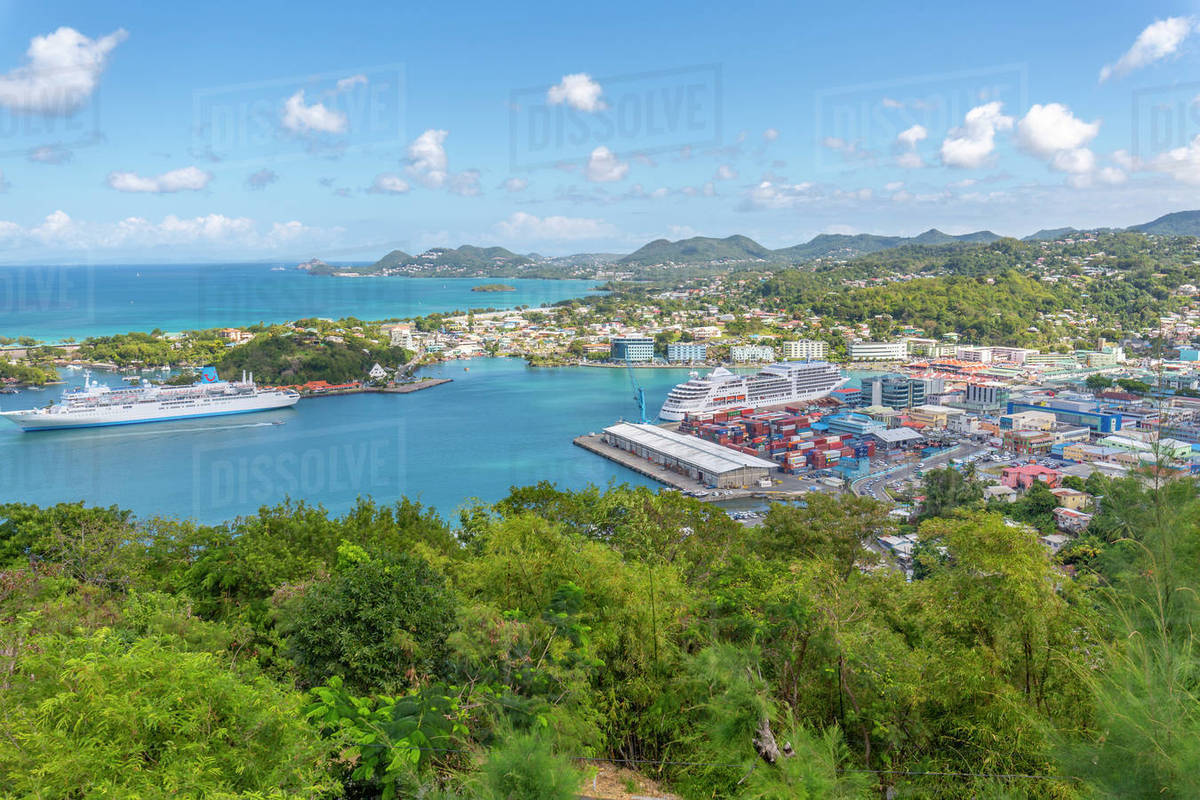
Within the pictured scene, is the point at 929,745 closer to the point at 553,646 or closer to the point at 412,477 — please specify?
the point at 553,646

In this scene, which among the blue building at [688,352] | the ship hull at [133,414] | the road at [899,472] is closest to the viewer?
the road at [899,472]

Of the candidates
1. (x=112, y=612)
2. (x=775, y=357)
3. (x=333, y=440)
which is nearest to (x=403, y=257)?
(x=775, y=357)

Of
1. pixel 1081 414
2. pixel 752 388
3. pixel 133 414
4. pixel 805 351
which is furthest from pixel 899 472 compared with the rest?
pixel 133 414

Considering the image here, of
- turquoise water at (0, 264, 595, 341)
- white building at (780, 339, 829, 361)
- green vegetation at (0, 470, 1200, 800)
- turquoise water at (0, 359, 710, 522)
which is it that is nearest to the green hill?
turquoise water at (0, 264, 595, 341)

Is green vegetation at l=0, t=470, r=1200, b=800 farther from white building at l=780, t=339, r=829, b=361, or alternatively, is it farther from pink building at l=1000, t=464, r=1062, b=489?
white building at l=780, t=339, r=829, b=361

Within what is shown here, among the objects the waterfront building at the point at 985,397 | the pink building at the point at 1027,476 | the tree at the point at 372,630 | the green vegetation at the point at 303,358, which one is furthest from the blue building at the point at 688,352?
the tree at the point at 372,630

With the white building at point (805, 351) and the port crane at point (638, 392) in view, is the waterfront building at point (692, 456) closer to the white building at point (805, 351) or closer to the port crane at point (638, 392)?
the port crane at point (638, 392)

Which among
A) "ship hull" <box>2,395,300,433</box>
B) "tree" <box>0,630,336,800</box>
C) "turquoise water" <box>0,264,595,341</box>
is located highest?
"turquoise water" <box>0,264,595,341</box>
